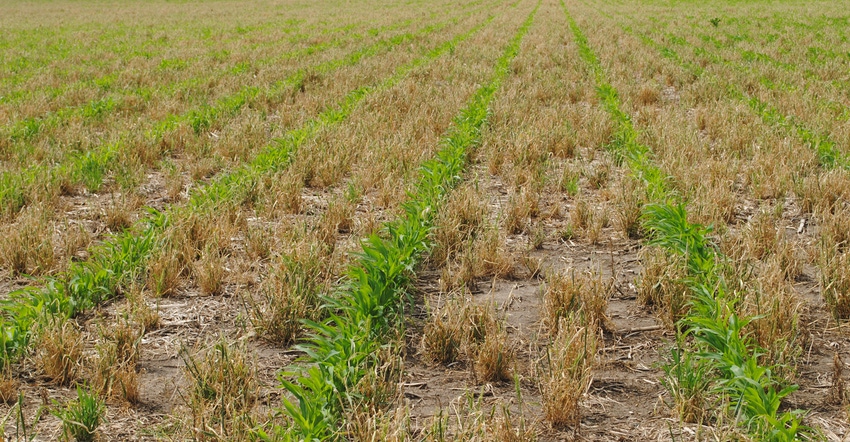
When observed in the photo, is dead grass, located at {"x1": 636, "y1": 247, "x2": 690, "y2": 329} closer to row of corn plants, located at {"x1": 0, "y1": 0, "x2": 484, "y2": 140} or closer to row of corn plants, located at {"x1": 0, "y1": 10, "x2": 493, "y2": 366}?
row of corn plants, located at {"x1": 0, "y1": 10, "x2": 493, "y2": 366}

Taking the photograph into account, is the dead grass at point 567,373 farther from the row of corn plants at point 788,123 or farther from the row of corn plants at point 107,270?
the row of corn plants at point 788,123

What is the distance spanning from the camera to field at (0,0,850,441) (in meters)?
3.00

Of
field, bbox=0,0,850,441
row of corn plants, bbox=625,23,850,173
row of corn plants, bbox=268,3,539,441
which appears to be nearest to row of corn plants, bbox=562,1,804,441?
field, bbox=0,0,850,441

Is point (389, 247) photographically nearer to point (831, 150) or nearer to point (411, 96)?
point (831, 150)

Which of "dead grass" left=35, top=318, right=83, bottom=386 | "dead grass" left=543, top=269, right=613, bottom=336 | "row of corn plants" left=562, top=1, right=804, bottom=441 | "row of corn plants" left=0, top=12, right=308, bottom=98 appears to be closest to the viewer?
"row of corn plants" left=562, top=1, right=804, bottom=441

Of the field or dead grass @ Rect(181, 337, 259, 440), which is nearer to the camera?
dead grass @ Rect(181, 337, 259, 440)

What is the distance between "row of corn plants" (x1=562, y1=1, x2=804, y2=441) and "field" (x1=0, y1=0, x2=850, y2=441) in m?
0.02

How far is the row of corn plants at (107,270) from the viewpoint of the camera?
141 inches

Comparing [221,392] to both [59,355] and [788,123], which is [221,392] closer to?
[59,355]

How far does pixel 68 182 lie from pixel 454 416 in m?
4.88

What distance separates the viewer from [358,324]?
11.3 ft

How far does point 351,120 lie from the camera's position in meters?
9.04

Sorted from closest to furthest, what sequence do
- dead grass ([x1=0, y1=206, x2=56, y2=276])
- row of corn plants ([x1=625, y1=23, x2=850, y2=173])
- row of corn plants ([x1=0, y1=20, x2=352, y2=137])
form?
dead grass ([x1=0, y1=206, x2=56, y2=276]) < row of corn plants ([x1=625, y1=23, x2=850, y2=173]) < row of corn plants ([x1=0, y1=20, x2=352, y2=137])

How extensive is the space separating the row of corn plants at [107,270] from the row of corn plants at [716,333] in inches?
125
